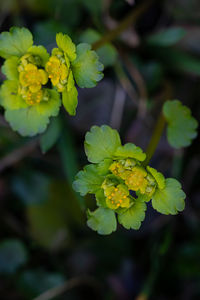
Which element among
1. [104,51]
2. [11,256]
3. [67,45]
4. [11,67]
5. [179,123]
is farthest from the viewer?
[11,256]

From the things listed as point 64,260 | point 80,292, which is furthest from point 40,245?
point 80,292

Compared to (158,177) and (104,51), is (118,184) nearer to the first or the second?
(158,177)

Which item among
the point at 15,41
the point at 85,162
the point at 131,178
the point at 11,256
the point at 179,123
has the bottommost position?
the point at 11,256

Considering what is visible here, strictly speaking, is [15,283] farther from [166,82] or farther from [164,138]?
[166,82]

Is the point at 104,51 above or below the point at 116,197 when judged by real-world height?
above

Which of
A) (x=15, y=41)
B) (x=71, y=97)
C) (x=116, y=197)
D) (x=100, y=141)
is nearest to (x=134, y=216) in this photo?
(x=116, y=197)
